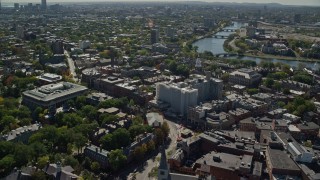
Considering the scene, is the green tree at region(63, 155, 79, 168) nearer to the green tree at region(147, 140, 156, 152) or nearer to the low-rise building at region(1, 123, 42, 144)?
the green tree at region(147, 140, 156, 152)

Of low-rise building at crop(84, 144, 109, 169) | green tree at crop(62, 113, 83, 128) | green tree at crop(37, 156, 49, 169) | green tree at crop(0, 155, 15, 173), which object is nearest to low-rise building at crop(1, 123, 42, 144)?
green tree at crop(62, 113, 83, 128)

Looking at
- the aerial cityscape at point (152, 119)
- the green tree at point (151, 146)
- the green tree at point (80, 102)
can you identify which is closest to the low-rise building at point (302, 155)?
the aerial cityscape at point (152, 119)

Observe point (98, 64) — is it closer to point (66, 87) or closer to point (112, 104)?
point (66, 87)

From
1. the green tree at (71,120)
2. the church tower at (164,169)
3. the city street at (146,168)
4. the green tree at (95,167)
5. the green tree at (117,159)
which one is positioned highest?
the church tower at (164,169)

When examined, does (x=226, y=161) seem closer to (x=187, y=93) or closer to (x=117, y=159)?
(x=117, y=159)

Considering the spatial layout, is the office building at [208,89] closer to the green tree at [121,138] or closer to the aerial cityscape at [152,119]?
the aerial cityscape at [152,119]
